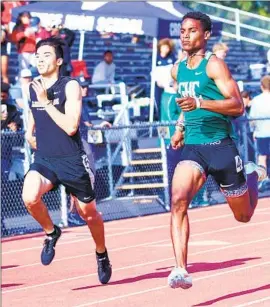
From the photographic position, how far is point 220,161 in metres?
8.33

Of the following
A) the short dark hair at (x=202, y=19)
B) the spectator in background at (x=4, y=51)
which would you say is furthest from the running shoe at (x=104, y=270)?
the spectator in background at (x=4, y=51)

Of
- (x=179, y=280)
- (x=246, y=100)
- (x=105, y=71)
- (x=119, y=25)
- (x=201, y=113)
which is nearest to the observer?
(x=179, y=280)

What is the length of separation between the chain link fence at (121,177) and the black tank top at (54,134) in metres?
5.14

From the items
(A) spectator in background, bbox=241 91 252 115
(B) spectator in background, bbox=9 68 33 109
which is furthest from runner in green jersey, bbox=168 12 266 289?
(A) spectator in background, bbox=241 91 252 115

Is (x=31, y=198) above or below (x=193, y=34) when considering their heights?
below

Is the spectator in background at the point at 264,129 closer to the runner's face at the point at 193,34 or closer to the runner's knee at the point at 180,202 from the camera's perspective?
the runner's face at the point at 193,34

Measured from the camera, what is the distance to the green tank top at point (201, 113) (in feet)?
27.0

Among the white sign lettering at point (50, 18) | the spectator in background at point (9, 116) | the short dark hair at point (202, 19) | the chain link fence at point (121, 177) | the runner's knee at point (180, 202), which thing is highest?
the short dark hair at point (202, 19)

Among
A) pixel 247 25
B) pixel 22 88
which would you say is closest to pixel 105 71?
pixel 22 88

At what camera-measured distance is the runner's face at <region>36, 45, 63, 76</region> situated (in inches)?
354

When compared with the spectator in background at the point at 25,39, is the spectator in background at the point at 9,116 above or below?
below

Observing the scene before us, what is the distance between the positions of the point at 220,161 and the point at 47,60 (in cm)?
174

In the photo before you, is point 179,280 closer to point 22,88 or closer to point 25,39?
point 22,88

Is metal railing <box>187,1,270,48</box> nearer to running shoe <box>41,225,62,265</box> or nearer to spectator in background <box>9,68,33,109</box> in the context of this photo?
spectator in background <box>9,68,33,109</box>
